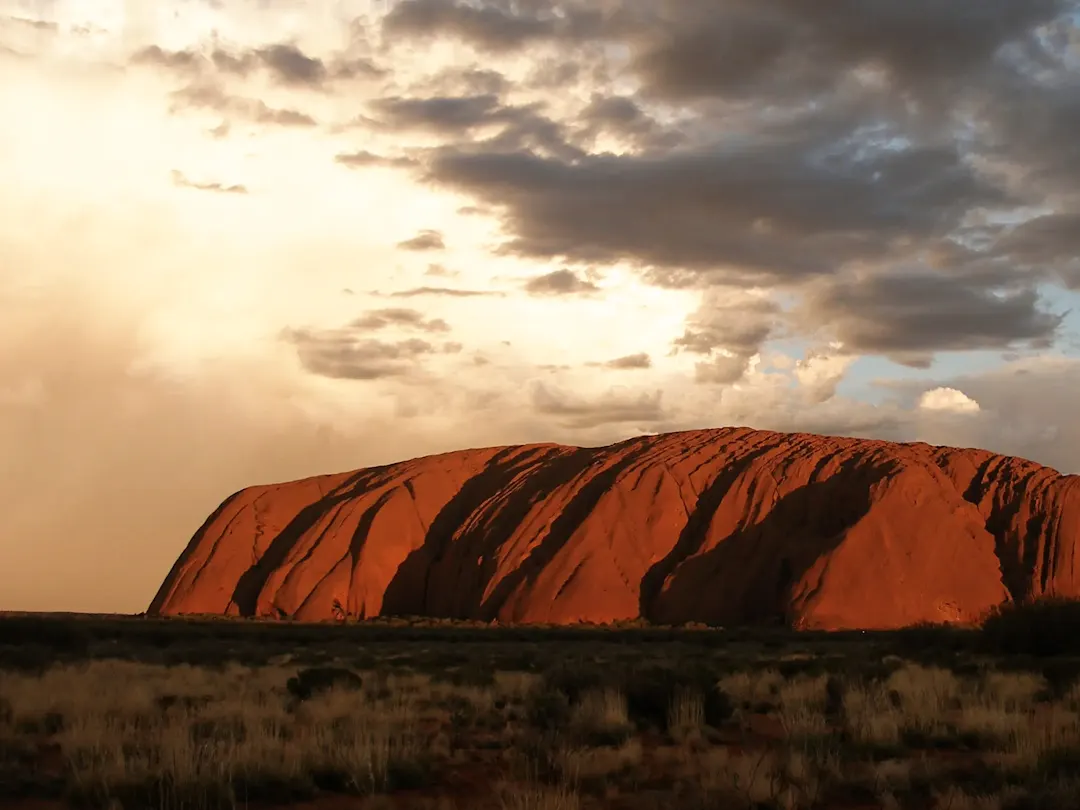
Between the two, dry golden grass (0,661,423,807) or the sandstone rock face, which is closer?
dry golden grass (0,661,423,807)

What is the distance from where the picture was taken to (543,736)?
1298 centimetres

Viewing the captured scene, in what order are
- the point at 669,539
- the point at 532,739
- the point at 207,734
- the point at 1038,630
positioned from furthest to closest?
the point at 669,539, the point at 1038,630, the point at 207,734, the point at 532,739

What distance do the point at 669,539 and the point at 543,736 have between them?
56472 mm

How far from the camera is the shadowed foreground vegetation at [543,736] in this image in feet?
30.8

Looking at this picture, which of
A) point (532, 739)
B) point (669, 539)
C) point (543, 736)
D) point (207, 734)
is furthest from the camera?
point (669, 539)

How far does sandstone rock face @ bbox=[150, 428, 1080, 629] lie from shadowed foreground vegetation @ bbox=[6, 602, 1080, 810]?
35065 mm

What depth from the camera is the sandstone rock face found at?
203 ft

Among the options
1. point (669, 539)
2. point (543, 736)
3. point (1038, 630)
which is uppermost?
point (543, 736)

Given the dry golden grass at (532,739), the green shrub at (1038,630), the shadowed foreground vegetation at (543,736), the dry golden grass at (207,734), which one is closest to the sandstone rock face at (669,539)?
the green shrub at (1038,630)

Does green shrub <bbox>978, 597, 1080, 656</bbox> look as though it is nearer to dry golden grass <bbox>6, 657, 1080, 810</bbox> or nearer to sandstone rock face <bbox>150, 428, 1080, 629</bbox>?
dry golden grass <bbox>6, 657, 1080, 810</bbox>

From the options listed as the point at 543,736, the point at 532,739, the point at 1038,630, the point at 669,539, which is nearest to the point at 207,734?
the point at 532,739

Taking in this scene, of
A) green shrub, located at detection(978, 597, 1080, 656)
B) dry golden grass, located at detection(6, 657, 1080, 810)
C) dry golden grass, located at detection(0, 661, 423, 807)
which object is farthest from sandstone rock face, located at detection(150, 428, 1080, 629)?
dry golden grass, located at detection(0, 661, 423, 807)

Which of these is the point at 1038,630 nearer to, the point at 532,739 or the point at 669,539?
the point at 532,739

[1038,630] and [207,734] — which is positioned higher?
[207,734]
